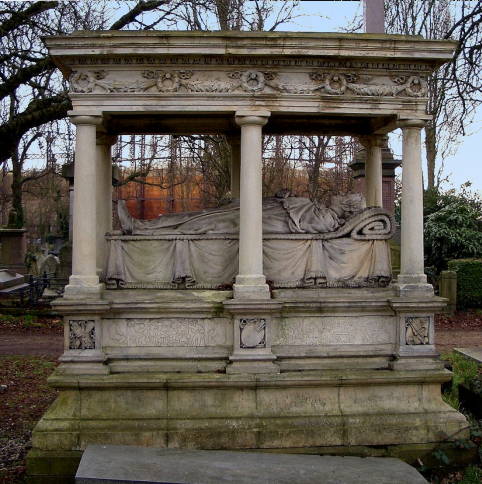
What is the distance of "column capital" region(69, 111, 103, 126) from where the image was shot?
19.6 ft

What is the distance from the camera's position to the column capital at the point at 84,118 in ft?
19.6

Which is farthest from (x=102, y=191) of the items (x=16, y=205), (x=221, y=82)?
(x=16, y=205)

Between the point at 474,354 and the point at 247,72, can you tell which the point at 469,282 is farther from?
the point at 247,72

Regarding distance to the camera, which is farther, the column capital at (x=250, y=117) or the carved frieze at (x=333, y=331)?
the carved frieze at (x=333, y=331)

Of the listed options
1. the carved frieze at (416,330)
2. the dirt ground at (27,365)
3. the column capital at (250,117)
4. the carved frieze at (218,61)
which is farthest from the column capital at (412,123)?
the dirt ground at (27,365)

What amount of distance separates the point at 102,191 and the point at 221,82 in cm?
199

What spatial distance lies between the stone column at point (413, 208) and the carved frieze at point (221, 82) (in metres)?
0.57

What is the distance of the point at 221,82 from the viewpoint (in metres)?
6.11

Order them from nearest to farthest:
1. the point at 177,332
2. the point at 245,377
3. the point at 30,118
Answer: the point at 245,377, the point at 177,332, the point at 30,118

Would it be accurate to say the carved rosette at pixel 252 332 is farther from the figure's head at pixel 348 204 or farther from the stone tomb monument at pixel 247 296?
the figure's head at pixel 348 204

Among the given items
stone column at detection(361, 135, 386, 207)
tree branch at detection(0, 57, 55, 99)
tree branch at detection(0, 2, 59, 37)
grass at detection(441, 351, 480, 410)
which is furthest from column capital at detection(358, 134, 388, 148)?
tree branch at detection(0, 2, 59, 37)

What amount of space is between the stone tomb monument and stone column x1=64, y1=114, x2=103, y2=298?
2cm

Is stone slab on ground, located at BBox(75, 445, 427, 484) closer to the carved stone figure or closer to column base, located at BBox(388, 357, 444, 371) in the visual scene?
column base, located at BBox(388, 357, 444, 371)

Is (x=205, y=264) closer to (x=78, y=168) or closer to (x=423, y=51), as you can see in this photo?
(x=78, y=168)
